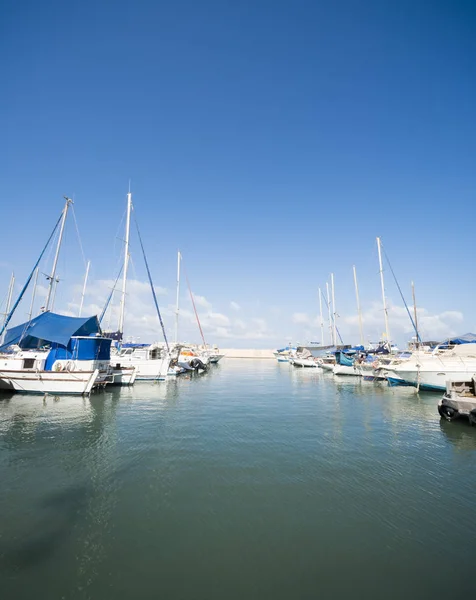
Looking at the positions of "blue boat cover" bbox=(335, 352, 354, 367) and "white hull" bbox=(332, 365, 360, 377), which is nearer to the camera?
"white hull" bbox=(332, 365, 360, 377)

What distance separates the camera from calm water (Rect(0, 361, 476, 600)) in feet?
20.0

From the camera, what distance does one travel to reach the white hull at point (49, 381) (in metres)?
26.2

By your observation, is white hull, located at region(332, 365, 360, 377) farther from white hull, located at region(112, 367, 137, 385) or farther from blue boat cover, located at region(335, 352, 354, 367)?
white hull, located at region(112, 367, 137, 385)

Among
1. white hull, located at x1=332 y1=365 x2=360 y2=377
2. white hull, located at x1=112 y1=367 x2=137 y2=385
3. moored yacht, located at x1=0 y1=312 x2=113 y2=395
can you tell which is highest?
moored yacht, located at x1=0 y1=312 x2=113 y2=395

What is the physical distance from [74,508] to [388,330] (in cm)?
5393

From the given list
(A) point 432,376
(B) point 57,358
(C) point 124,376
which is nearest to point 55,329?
(B) point 57,358

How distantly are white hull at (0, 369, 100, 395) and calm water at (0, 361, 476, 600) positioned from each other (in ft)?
26.0

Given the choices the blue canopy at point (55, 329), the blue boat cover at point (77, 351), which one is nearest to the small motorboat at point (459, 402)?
the blue boat cover at point (77, 351)

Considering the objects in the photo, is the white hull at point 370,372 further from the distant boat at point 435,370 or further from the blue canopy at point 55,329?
the blue canopy at point 55,329

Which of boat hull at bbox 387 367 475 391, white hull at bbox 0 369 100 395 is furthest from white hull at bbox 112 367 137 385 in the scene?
boat hull at bbox 387 367 475 391

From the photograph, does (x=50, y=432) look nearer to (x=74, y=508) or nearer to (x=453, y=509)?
(x=74, y=508)

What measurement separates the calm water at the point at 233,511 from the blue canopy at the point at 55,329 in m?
9.96

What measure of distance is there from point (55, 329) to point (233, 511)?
26.2 metres

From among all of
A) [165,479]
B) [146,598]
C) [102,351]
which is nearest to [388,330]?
[102,351]
